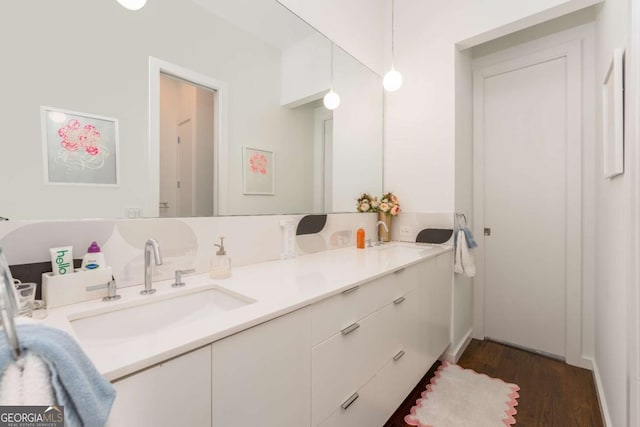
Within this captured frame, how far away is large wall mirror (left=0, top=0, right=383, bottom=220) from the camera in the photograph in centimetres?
89

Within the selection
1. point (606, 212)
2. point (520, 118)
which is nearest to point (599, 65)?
point (520, 118)

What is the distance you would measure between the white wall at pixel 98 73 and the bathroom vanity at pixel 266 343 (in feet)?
1.22

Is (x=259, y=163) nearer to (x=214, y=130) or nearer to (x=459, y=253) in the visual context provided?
(x=214, y=130)

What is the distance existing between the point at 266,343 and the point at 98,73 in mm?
1088

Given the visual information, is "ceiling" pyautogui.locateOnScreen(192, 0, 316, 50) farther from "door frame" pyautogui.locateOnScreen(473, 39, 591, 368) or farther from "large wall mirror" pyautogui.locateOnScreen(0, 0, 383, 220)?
"door frame" pyautogui.locateOnScreen(473, 39, 591, 368)

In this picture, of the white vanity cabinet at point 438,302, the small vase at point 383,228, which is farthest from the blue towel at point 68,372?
the small vase at point 383,228

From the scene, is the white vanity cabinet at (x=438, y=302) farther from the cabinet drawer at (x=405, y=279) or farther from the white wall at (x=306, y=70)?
the white wall at (x=306, y=70)

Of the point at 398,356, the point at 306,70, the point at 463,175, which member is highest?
the point at 306,70

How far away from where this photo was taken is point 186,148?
1276 mm

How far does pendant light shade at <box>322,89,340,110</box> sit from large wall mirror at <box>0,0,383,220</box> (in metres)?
0.07

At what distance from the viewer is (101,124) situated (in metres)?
1.02

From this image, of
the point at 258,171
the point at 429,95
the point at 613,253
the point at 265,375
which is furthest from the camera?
the point at 429,95

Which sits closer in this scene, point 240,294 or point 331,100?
point 240,294

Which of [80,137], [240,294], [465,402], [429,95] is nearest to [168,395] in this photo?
[240,294]
